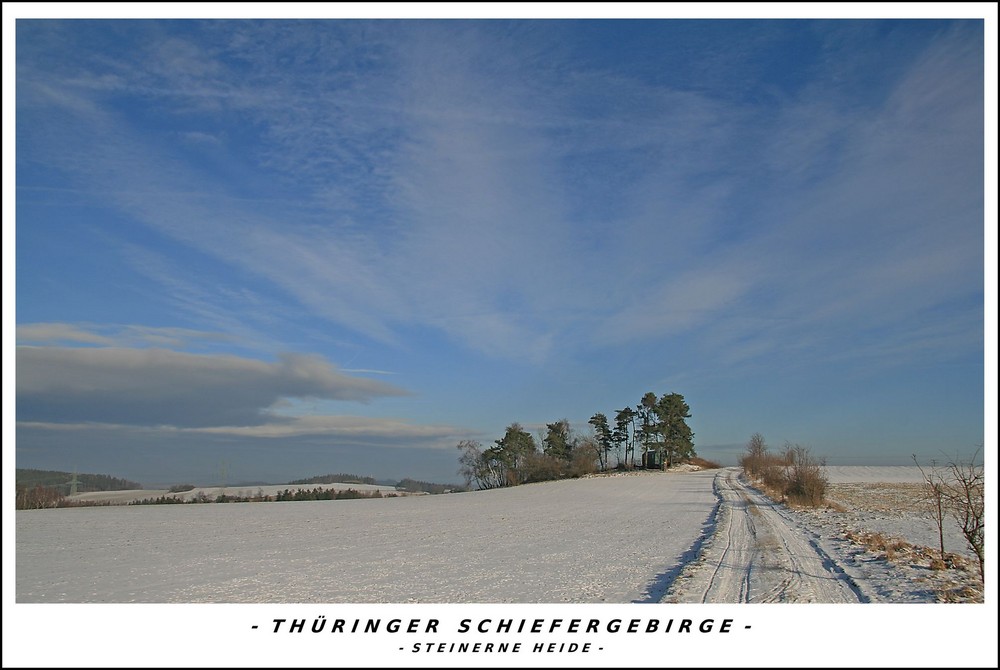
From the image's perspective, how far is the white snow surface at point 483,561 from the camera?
938 centimetres

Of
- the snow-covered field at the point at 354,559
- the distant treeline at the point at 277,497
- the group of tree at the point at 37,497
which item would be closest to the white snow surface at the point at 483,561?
the snow-covered field at the point at 354,559

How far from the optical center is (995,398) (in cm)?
863

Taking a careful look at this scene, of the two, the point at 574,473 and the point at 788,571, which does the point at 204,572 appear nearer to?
the point at 788,571

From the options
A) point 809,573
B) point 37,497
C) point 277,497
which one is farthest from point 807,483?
point 37,497

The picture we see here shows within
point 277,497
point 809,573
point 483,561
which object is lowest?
point 277,497

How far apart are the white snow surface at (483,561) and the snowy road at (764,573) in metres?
0.04

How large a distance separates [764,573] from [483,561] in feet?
16.9

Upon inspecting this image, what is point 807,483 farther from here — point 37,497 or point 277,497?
point 37,497

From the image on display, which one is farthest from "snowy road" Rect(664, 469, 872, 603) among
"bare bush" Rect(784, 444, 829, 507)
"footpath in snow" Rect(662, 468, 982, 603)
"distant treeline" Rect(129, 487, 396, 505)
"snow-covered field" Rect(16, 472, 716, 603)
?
"distant treeline" Rect(129, 487, 396, 505)

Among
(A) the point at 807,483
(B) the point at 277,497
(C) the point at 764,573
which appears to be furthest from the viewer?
(B) the point at 277,497

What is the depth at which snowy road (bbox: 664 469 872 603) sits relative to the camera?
8.83m

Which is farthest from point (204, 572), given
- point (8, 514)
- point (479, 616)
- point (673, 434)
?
point (673, 434)

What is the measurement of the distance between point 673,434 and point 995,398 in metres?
81.2

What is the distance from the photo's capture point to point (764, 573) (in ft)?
34.5
